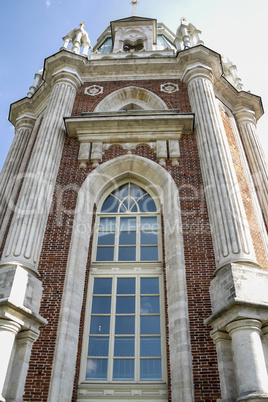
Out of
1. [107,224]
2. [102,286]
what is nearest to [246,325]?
[102,286]

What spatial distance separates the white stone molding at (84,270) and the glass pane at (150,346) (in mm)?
500

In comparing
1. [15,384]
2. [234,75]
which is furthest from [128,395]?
[234,75]

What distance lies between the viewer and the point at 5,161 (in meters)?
15.1

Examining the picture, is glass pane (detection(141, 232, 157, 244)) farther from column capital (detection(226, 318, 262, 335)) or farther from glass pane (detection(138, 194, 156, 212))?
column capital (detection(226, 318, 262, 335))

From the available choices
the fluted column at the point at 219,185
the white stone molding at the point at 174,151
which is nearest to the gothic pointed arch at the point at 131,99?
the fluted column at the point at 219,185

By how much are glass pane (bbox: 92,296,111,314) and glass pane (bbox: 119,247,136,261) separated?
4.27ft

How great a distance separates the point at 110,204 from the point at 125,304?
367cm

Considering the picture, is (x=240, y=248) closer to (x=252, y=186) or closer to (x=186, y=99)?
(x=252, y=186)

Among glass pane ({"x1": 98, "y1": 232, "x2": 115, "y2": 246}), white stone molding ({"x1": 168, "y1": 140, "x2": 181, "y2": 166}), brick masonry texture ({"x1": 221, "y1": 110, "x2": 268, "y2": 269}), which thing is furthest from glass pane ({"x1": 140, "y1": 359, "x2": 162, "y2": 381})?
white stone molding ({"x1": 168, "y1": 140, "x2": 181, "y2": 166})

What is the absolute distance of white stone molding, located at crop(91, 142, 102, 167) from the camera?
12891mm

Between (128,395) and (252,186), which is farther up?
(252,186)

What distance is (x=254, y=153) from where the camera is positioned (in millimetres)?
14484

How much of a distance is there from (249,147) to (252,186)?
2.40 meters

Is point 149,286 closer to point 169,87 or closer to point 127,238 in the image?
point 127,238
